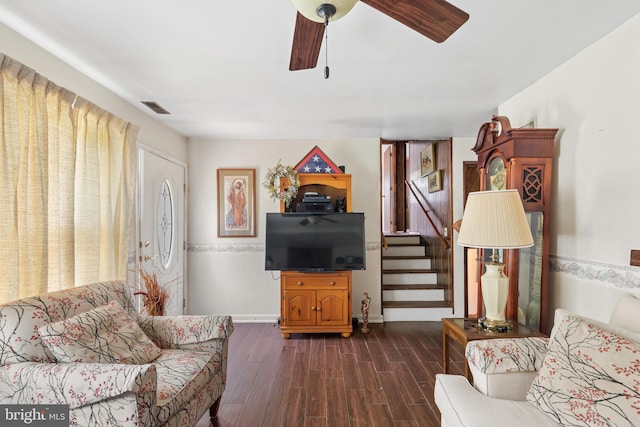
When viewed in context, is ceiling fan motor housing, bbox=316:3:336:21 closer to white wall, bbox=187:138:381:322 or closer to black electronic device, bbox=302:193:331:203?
black electronic device, bbox=302:193:331:203

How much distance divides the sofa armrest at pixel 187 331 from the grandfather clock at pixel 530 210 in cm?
200

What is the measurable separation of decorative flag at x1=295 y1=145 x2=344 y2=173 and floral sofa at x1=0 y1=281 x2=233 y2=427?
213 cm

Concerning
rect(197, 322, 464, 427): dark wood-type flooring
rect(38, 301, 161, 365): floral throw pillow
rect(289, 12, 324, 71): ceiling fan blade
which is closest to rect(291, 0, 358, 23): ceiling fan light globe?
rect(289, 12, 324, 71): ceiling fan blade

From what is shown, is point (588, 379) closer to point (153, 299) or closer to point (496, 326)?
point (496, 326)

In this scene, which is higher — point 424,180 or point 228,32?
point 228,32

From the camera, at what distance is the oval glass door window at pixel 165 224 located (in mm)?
3539

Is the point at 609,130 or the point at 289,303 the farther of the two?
the point at 289,303

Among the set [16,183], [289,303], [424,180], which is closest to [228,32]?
[16,183]

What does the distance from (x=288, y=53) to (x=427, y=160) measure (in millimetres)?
Result: 3364

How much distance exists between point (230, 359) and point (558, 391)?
2.57 meters

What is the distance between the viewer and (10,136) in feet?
5.61

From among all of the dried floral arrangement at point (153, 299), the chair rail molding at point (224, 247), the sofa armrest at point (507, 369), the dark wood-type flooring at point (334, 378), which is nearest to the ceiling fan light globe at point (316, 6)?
the sofa armrest at point (507, 369)

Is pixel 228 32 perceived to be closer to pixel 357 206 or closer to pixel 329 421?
pixel 329 421

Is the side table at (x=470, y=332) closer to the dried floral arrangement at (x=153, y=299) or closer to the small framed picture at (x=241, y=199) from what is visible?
the dried floral arrangement at (x=153, y=299)
